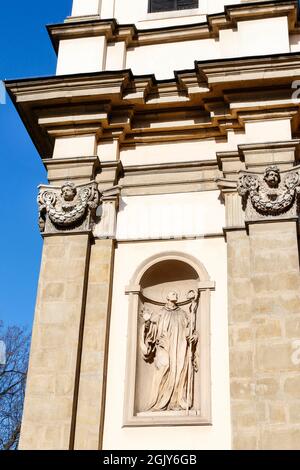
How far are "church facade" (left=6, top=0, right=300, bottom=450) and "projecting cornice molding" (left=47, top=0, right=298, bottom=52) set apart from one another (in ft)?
0.09

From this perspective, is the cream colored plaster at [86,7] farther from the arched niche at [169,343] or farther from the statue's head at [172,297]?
the statue's head at [172,297]

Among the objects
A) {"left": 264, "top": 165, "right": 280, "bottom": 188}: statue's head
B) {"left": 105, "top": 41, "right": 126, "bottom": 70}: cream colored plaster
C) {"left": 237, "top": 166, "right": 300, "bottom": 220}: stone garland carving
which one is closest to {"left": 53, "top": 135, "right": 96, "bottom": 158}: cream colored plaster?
{"left": 105, "top": 41, "right": 126, "bottom": 70}: cream colored plaster

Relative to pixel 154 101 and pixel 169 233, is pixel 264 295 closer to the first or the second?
pixel 169 233

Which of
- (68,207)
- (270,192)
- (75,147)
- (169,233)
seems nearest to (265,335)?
(270,192)

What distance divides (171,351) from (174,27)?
6702 mm

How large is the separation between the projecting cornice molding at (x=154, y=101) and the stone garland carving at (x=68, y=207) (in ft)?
4.48

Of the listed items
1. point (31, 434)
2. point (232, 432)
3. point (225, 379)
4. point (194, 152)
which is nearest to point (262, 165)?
point (194, 152)

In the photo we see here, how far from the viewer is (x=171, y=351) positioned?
1156 centimetres

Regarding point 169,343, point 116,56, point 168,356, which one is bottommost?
point 168,356

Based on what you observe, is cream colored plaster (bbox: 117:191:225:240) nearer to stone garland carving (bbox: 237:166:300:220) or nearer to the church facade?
the church facade

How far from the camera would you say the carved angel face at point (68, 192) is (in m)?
12.4

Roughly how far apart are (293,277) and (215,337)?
60.8 inches

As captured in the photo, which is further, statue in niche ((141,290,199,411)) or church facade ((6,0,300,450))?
statue in niche ((141,290,199,411))

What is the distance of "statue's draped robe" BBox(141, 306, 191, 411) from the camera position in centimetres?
1120
